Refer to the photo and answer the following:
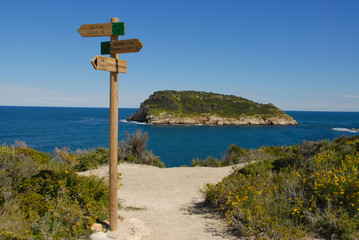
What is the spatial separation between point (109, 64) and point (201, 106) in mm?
68322

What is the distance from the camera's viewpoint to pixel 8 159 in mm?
5203

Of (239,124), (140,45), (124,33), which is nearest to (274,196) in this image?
(140,45)

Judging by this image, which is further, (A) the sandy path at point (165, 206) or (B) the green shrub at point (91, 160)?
(B) the green shrub at point (91, 160)

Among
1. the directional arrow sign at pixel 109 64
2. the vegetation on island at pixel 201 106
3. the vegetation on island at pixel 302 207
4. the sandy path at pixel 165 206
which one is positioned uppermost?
the vegetation on island at pixel 201 106

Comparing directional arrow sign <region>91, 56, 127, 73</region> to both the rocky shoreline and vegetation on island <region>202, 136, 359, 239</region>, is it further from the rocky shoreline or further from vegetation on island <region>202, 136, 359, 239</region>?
the rocky shoreline

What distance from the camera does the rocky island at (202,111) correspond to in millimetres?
67562

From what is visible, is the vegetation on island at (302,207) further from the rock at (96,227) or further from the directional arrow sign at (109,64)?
the directional arrow sign at (109,64)

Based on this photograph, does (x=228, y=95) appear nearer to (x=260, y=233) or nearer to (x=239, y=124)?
(x=239, y=124)

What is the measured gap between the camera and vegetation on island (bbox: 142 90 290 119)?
69500 millimetres

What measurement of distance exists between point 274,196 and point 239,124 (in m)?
67.2

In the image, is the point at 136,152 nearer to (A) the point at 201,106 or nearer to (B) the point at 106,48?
(B) the point at 106,48

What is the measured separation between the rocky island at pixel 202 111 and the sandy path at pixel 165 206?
5512cm

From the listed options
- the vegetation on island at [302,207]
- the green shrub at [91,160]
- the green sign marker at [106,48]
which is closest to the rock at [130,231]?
the vegetation on island at [302,207]

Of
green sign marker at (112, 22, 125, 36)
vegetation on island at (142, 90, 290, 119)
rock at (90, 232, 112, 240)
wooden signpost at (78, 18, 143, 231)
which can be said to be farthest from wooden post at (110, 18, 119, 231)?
vegetation on island at (142, 90, 290, 119)
